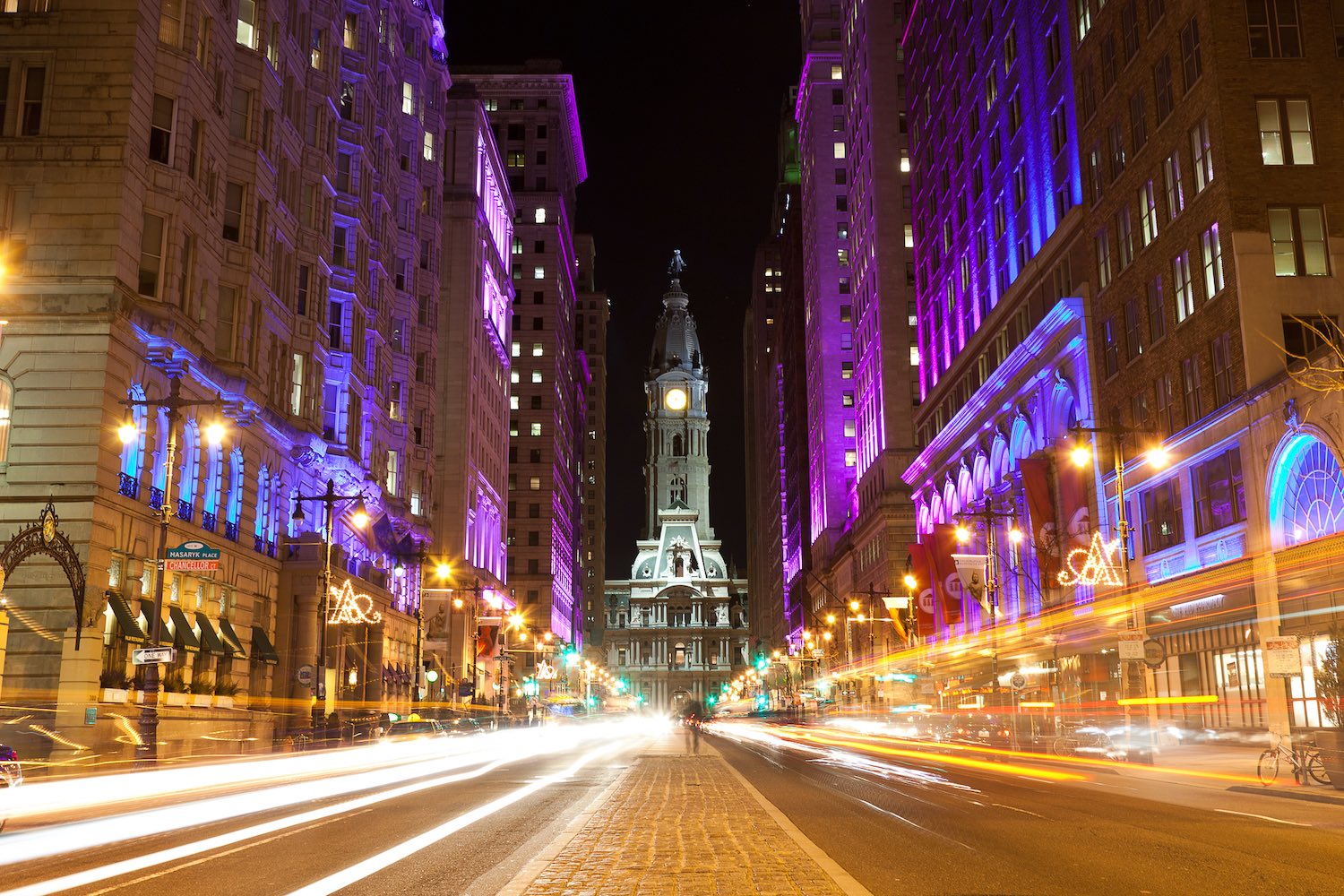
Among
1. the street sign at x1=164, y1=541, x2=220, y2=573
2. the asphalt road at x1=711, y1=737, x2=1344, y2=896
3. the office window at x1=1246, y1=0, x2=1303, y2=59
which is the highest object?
the office window at x1=1246, y1=0, x2=1303, y2=59

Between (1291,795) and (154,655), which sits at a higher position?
(154,655)

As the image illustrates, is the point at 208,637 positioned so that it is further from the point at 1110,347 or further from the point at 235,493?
the point at 1110,347

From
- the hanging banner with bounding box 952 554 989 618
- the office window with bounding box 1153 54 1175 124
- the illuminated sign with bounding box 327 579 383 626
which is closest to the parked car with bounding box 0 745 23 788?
the illuminated sign with bounding box 327 579 383 626

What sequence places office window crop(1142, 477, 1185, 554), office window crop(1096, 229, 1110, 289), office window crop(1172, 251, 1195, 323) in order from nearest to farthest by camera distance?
office window crop(1172, 251, 1195, 323) → office window crop(1142, 477, 1185, 554) → office window crop(1096, 229, 1110, 289)

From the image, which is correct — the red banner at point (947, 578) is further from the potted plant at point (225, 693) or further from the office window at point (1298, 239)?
the potted plant at point (225, 693)

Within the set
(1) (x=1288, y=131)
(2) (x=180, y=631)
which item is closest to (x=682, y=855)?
(2) (x=180, y=631)

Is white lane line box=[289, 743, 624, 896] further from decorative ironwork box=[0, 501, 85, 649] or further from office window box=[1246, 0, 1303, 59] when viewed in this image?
office window box=[1246, 0, 1303, 59]

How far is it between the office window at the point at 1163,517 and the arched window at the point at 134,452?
115 feet

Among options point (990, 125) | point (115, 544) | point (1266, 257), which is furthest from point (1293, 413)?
point (990, 125)

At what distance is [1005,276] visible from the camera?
223 feet

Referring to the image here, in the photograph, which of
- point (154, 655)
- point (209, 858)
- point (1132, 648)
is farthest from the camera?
point (1132, 648)

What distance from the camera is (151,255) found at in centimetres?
3953

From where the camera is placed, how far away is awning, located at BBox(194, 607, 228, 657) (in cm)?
4203

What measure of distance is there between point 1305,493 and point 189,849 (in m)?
32.8
